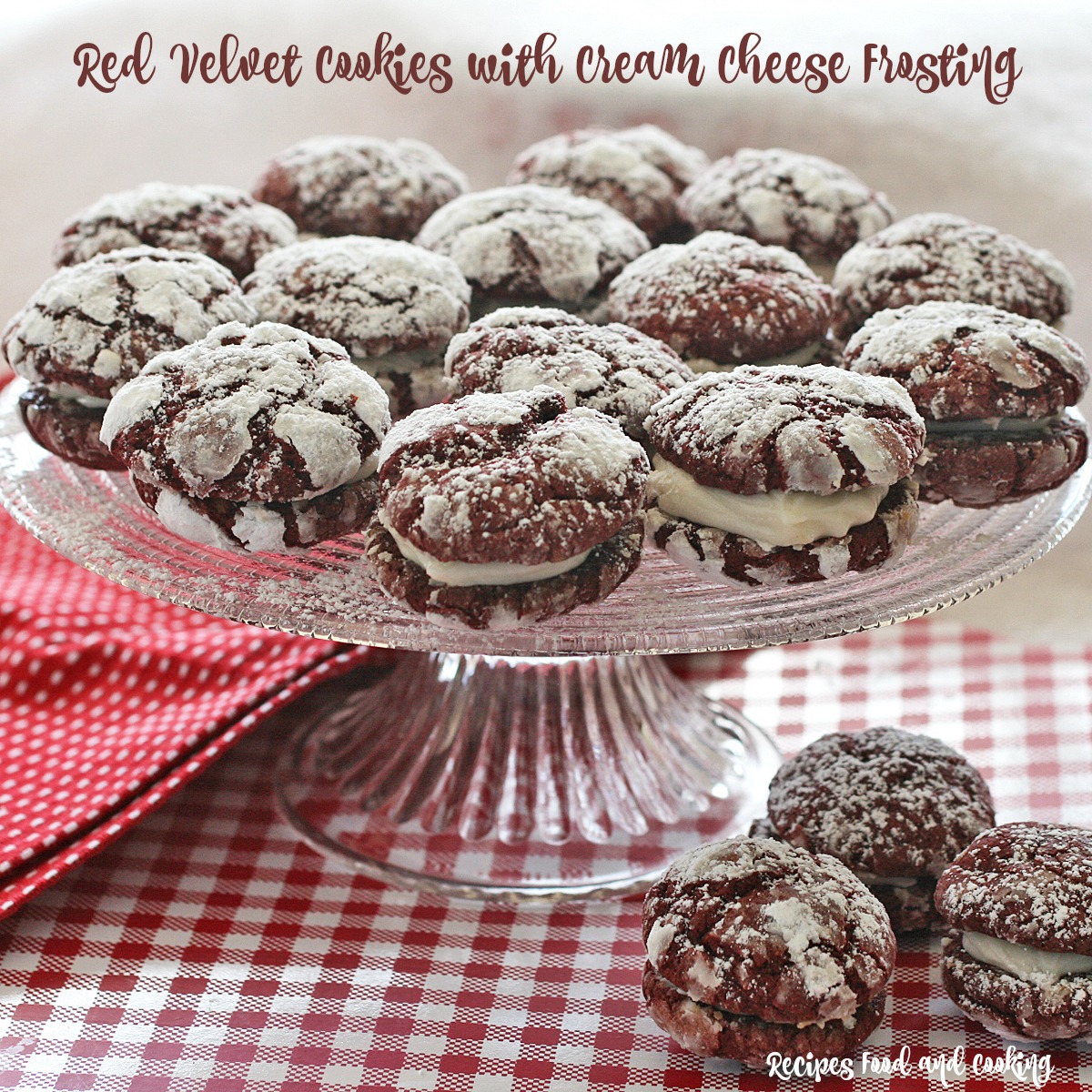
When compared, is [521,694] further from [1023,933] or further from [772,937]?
[1023,933]

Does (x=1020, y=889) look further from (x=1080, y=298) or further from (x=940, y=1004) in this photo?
(x=1080, y=298)

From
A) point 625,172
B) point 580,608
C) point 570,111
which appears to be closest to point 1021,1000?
point 580,608

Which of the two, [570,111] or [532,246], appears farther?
[570,111]

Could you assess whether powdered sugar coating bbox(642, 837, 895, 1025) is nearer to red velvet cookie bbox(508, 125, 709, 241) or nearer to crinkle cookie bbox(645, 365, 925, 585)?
crinkle cookie bbox(645, 365, 925, 585)

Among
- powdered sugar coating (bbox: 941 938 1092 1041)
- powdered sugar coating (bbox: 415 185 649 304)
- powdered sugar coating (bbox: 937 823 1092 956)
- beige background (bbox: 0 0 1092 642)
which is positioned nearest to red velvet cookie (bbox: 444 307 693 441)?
powdered sugar coating (bbox: 415 185 649 304)

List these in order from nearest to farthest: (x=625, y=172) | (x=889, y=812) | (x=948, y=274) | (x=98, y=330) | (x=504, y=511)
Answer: (x=504, y=511), (x=889, y=812), (x=98, y=330), (x=948, y=274), (x=625, y=172)

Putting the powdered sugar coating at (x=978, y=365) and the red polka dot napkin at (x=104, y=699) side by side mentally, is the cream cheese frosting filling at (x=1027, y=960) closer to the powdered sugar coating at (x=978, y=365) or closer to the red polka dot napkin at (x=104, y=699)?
the powdered sugar coating at (x=978, y=365)
